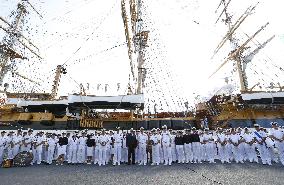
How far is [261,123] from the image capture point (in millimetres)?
16969

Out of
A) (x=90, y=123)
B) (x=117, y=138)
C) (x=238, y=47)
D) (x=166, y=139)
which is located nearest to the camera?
(x=166, y=139)

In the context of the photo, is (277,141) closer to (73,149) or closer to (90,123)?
(73,149)

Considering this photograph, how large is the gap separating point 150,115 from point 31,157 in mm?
9451

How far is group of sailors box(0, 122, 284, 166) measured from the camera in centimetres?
1118

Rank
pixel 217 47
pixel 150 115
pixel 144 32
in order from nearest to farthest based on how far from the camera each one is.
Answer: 1. pixel 150 115
2. pixel 144 32
3. pixel 217 47

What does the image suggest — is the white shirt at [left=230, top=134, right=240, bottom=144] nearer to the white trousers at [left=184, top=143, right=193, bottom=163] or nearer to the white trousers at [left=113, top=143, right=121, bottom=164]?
the white trousers at [left=184, top=143, right=193, bottom=163]

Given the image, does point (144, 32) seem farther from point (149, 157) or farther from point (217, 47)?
point (149, 157)

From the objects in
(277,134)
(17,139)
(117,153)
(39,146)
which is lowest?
(117,153)

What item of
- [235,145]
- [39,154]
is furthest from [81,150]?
[235,145]

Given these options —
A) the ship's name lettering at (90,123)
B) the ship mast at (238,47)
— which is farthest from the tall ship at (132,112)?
the ship mast at (238,47)

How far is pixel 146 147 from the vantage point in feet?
38.2

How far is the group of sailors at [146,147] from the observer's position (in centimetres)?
1118

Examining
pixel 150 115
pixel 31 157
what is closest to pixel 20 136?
pixel 31 157

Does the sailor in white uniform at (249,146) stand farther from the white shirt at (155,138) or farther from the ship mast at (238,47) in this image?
the ship mast at (238,47)
